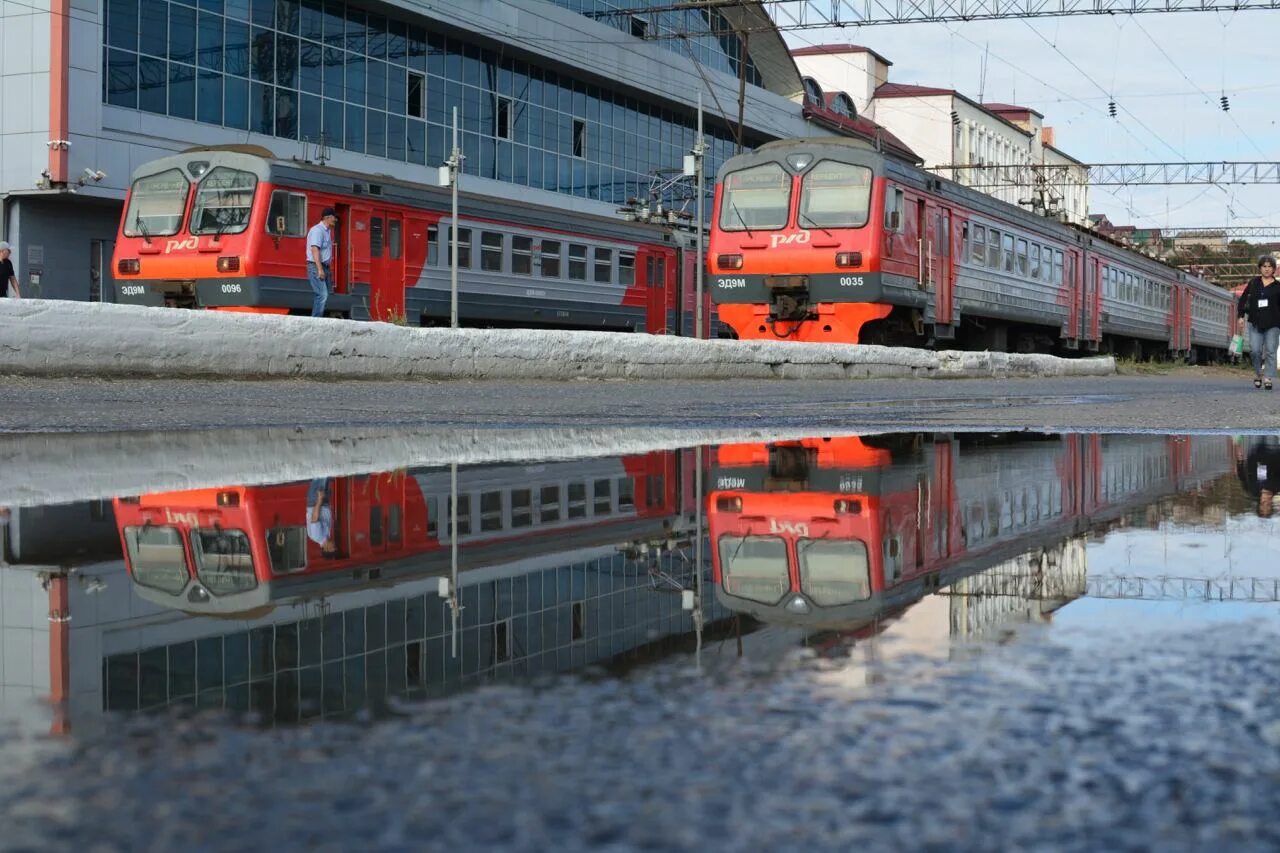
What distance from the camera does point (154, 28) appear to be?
30.8 meters

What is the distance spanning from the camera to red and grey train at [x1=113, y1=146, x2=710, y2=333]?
21.0 m

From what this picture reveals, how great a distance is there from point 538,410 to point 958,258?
1551 centimetres

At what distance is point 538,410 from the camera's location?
9.08 meters

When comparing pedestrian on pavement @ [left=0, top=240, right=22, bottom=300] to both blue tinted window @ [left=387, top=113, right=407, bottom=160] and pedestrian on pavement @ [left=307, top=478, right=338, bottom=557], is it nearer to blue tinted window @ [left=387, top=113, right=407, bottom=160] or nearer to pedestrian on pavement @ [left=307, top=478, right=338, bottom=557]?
pedestrian on pavement @ [left=307, top=478, right=338, bottom=557]

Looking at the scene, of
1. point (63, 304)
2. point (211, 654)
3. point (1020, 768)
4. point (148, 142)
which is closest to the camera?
point (1020, 768)

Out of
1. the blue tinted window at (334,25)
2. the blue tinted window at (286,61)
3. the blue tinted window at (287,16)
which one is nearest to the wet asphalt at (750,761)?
the blue tinted window at (286,61)

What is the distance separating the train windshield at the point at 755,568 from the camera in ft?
7.48

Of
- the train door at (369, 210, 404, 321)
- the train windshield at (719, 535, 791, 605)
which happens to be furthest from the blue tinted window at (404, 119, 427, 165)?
the train windshield at (719, 535, 791, 605)

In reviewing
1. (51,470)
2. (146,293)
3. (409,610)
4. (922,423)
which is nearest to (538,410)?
(922,423)

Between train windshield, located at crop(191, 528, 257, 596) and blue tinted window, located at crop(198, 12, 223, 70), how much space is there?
31311 millimetres

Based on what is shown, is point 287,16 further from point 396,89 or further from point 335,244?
point 335,244

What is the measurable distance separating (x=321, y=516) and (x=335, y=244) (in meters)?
19.3

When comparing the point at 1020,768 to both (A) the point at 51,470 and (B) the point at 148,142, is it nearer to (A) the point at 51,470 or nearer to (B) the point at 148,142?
(A) the point at 51,470

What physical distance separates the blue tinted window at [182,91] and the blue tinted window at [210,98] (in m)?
0.19
